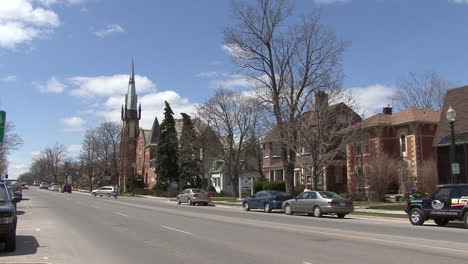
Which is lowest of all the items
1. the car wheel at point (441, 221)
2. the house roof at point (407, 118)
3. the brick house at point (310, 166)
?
the car wheel at point (441, 221)

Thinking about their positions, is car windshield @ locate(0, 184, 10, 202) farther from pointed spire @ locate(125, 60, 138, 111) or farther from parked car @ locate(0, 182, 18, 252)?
pointed spire @ locate(125, 60, 138, 111)

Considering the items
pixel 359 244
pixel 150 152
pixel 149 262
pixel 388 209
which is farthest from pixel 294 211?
pixel 150 152

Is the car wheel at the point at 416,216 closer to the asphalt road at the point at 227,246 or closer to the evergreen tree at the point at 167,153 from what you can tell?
the asphalt road at the point at 227,246

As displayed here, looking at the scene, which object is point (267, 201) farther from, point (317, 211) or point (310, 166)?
point (310, 166)

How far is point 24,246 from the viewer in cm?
1259

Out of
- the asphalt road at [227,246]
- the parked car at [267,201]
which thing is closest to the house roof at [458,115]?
the parked car at [267,201]

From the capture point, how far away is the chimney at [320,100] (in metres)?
33.5

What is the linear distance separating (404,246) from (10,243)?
1024 centimetres

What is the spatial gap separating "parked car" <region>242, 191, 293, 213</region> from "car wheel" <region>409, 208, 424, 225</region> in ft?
33.3

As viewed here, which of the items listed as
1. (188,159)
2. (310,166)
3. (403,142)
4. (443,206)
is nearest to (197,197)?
(310,166)

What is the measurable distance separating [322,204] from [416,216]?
547 cm

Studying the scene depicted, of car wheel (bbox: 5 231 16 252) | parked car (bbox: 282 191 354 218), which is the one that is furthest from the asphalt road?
parked car (bbox: 282 191 354 218)

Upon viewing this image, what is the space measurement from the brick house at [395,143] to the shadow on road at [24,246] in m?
30.2

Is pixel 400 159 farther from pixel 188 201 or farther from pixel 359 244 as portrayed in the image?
pixel 359 244
